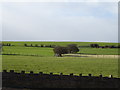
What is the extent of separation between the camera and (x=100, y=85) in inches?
400

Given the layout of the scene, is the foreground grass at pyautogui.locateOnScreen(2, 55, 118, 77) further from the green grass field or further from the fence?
the fence

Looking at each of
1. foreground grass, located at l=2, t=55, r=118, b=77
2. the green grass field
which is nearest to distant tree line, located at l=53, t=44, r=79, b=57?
the green grass field

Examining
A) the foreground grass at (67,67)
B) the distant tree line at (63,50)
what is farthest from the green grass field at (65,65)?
the distant tree line at (63,50)

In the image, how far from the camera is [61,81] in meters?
10.3

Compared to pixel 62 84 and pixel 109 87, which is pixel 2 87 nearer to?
pixel 62 84

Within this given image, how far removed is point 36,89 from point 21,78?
4.12 ft

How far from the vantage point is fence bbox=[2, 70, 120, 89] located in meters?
10.2

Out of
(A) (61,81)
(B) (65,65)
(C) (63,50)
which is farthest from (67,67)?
(C) (63,50)

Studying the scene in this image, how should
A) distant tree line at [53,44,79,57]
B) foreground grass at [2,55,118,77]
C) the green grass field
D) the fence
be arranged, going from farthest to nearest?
distant tree line at [53,44,79,57], the green grass field, foreground grass at [2,55,118,77], the fence

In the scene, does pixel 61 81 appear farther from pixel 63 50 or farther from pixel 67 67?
pixel 63 50

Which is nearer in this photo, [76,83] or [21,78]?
[76,83]

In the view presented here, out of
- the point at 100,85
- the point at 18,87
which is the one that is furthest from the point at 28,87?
the point at 100,85

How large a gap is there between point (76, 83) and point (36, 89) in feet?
5.44

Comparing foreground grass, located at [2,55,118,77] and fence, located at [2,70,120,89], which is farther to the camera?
foreground grass, located at [2,55,118,77]
